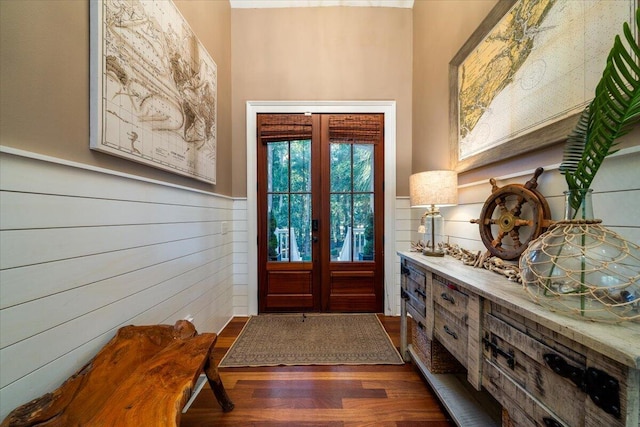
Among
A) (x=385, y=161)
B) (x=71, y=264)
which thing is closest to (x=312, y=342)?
(x=71, y=264)

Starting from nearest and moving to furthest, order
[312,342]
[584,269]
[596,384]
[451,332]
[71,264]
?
[596,384], [584,269], [71,264], [451,332], [312,342]

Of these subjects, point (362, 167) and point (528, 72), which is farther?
point (362, 167)

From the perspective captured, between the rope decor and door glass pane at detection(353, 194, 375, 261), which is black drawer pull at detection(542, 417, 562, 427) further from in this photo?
door glass pane at detection(353, 194, 375, 261)

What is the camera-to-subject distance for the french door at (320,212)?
2.57m

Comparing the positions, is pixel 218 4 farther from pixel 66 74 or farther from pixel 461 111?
pixel 461 111

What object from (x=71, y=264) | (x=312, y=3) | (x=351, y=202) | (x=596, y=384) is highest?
(x=312, y=3)

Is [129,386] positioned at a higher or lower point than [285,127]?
lower

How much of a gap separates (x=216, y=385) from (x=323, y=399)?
63cm

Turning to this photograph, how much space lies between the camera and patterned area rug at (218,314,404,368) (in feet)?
5.72

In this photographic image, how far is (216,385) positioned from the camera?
1222 mm

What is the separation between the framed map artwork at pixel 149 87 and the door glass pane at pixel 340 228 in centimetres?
134

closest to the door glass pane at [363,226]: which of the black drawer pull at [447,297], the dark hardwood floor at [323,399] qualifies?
the dark hardwood floor at [323,399]

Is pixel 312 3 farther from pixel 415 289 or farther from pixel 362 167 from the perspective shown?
pixel 415 289

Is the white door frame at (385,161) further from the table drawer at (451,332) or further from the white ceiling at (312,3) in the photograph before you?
the table drawer at (451,332)
